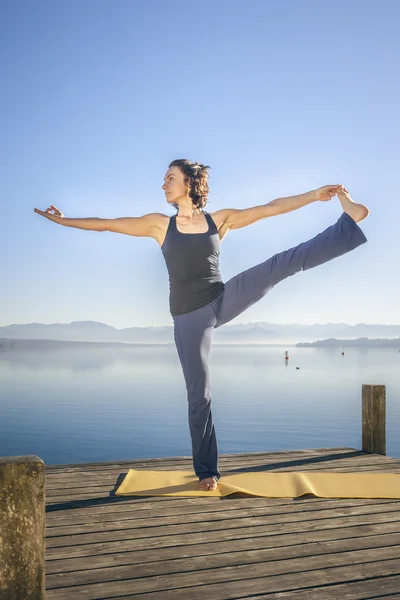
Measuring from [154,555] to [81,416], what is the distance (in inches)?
778

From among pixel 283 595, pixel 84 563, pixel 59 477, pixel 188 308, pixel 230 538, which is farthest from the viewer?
pixel 59 477

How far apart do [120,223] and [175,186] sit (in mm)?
462

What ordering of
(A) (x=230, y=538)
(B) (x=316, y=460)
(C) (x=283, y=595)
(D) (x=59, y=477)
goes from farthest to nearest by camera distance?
1. (B) (x=316, y=460)
2. (D) (x=59, y=477)
3. (A) (x=230, y=538)
4. (C) (x=283, y=595)

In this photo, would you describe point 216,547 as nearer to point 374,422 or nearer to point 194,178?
point 194,178

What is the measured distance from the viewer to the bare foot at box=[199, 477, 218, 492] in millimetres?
4150

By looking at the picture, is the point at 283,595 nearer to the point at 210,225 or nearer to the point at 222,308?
the point at 222,308

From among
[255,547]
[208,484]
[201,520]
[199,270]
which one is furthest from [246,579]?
[199,270]

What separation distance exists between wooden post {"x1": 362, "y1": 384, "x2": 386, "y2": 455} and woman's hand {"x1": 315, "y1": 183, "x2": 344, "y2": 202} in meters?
2.36

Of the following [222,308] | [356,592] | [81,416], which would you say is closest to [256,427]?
[81,416]

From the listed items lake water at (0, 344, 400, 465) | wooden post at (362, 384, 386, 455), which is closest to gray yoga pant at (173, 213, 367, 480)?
wooden post at (362, 384, 386, 455)

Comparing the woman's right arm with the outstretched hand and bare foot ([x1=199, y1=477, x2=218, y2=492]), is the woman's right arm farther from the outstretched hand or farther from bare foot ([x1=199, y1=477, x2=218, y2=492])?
bare foot ([x1=199, y1=477, x2=218, y2=492])

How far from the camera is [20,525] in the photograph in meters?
1.92

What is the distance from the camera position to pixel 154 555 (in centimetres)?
290

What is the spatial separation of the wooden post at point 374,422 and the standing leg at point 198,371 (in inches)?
83.1
